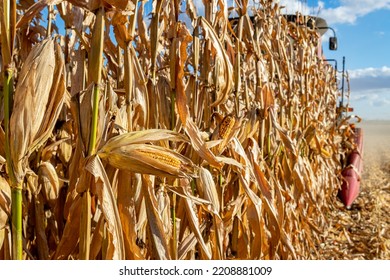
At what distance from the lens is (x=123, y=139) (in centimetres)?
95

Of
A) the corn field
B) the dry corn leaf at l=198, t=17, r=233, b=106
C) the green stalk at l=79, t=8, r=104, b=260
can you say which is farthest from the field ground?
the green stalk at l=79, t=8, r=104, b=260

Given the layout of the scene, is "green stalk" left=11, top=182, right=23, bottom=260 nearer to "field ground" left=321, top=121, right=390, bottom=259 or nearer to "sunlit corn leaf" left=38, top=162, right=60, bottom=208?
"sunlit corn leaf" left=38, top=162, right=60, bottom=208

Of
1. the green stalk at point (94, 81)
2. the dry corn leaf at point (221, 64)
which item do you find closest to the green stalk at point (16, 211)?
the green stalk at point (94, 81)

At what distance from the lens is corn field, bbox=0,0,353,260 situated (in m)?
0.84

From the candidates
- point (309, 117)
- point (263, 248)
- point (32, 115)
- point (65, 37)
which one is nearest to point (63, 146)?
point (65, 37)

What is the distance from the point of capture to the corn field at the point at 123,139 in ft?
2.75

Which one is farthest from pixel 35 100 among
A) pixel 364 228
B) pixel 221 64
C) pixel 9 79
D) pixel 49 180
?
pixel 364 228

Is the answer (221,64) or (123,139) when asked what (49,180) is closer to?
(123,139)

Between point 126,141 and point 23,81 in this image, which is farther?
point 126,141
